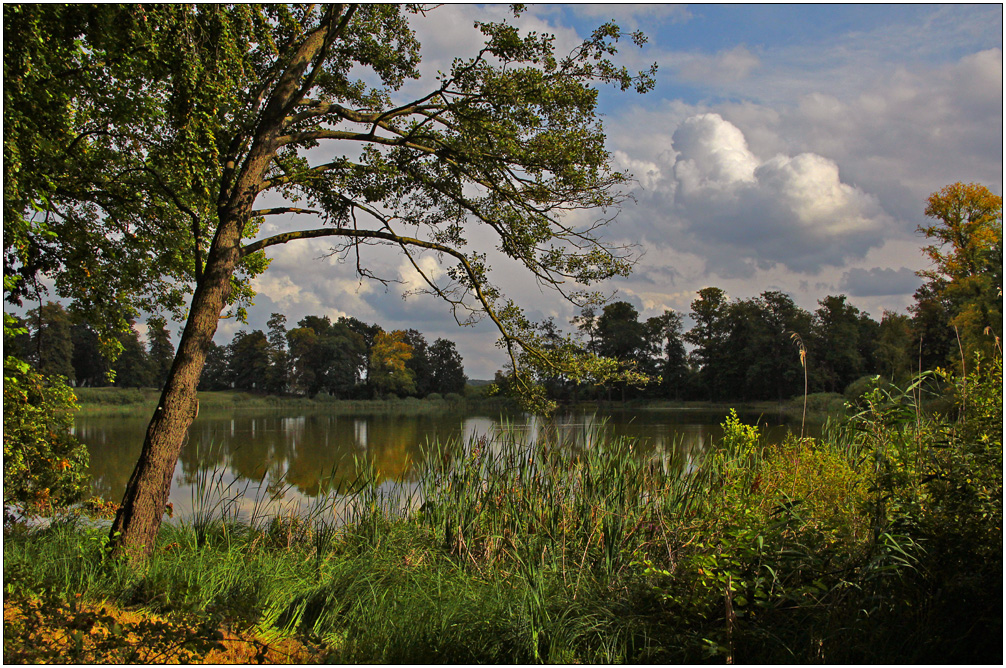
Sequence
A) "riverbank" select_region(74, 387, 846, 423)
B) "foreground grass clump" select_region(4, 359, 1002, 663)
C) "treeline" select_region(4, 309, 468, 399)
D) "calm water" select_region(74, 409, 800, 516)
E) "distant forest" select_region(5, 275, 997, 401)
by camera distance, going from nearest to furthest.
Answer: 1. "foreground grass clump" select_region(4, 359, 1002, 663)
2. "calm water" select_region(74, 409, 800, 516)
3. "riverbank" select_region(74, 387, 846, 423)
4. "distant forest" select_region(5, 275, 997, 401)
5. "treeline" select_region(4, 309, 468, 399)

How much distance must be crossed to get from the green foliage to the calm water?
1.05 m

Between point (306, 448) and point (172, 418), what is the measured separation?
38.1ft

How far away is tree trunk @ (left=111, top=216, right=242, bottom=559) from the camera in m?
4.62

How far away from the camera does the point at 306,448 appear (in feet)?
52.4

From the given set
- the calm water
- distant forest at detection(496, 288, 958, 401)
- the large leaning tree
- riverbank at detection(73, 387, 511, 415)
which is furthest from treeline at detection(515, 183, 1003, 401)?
the large leaning tree

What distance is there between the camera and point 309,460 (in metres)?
13.6

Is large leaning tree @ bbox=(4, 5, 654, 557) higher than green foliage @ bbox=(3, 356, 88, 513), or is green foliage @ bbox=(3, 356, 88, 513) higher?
large leaning tree @ bbox=(4, 5, 654, 557)

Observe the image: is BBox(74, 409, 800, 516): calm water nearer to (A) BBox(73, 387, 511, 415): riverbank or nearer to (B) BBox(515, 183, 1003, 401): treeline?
(A) BBox(73, 387, 511, 415): riverbank

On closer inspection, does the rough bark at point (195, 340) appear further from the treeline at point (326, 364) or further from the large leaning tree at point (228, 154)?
the treeline at point (326, 364)

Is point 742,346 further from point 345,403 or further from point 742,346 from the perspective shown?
point 345,403

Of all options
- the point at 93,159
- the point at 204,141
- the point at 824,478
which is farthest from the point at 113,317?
the point at 824,478

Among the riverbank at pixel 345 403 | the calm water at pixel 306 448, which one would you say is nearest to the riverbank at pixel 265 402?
the riverbank at pixel 345 403

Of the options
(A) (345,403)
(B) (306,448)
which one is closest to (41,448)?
(B) (306,448)

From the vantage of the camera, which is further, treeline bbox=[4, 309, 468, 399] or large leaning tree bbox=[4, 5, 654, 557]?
treeline bbox=[4, 309, 468, 399]
